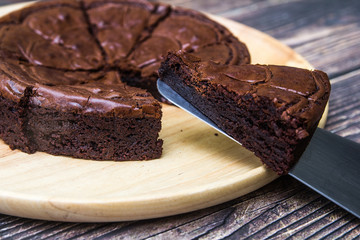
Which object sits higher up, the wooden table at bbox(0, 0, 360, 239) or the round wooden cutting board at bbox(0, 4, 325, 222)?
the round wooden cutting board at bbox(0, 4, 325, 222)

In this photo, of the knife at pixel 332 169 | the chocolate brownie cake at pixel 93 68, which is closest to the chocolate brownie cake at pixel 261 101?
the knife at pixel 332 169

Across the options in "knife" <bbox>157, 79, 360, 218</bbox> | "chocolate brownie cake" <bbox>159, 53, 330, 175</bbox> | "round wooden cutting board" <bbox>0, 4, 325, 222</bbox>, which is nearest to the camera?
"round wooden cutting board" <bbox>0, 4, 325, 222</bbox>

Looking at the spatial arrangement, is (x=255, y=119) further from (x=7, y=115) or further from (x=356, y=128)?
(x=7, y=115)

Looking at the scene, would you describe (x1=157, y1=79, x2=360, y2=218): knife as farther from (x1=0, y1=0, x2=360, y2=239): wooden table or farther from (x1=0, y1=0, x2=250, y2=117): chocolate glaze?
(x1=0, y1=0, x2=250, y2=117): chocolate glaze

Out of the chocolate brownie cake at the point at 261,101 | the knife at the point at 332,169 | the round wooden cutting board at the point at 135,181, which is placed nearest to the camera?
the round wooden cutting board at the point at 135,181

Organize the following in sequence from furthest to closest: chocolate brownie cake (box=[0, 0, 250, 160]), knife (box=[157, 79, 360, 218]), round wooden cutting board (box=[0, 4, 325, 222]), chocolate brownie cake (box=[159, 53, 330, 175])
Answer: chocolate brownie cake (box=[0, 0, 250, 160]) → chocolate brownie cake (box=[159, 53, 330, 175]) → knife (box=[157, 79, 360, 218]) → round wooden cutting board (box=[0, 4, 325, 222])

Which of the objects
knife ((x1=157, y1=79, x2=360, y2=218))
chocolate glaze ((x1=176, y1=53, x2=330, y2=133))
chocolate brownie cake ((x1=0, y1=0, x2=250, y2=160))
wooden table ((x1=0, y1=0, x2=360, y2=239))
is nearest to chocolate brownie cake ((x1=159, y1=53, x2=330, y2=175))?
chocolate glaze ((x1=176, y1=53, x2=330, y2=133))

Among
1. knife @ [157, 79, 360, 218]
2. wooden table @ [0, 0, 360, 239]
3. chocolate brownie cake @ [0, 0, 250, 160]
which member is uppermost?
chocolate brownie cake @ [0, 0, 250, 160]

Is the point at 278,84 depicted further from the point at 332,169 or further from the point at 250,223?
the point at 250,223

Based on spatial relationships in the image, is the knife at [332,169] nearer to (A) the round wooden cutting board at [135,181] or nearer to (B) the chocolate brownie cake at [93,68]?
(A) the round wooden cutting board at [135,181]
